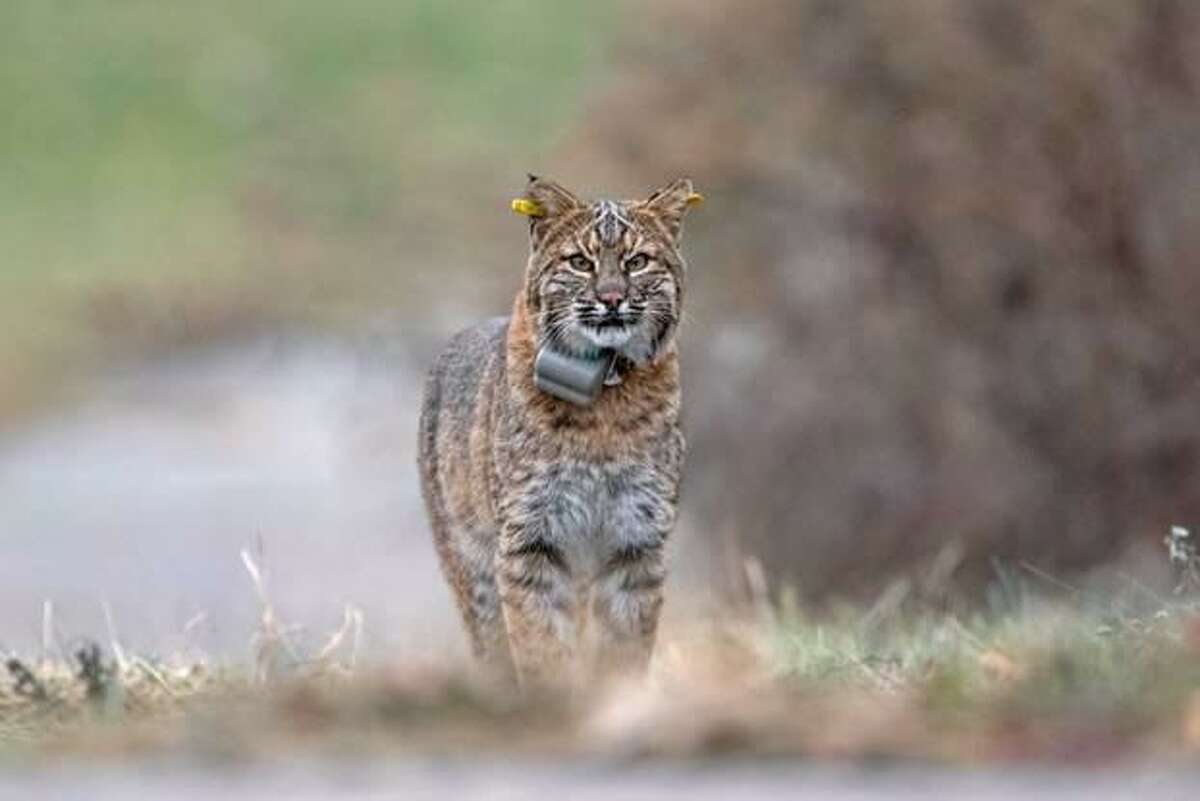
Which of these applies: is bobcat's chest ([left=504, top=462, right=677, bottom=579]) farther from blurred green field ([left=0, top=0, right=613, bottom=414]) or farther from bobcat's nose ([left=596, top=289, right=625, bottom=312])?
blurred green field ([left=0, top=0, right=613, bottom=414])

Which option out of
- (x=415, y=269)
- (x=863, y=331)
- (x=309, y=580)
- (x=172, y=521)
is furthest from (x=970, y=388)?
(x=172, y=521)

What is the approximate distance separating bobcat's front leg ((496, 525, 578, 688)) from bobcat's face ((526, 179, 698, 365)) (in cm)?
58

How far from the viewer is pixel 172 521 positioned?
23.5m

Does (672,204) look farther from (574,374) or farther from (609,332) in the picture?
(574,374)

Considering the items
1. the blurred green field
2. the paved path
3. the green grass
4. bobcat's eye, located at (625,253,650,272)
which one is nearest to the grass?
the green grass

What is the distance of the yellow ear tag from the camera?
10.2m

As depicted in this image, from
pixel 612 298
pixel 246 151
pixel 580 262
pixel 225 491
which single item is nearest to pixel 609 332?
pixel 612 298

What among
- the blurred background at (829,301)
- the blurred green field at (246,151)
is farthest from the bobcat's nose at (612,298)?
the blurred green field at (246,151)

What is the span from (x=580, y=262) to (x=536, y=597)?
971 mm

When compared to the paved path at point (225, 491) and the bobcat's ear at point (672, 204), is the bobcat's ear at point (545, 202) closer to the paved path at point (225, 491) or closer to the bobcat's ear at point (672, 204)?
the bobcat's ear at point (672, 204)

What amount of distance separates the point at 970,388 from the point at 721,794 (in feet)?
38.9

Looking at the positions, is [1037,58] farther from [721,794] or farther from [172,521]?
[721,794]

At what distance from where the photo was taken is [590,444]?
Result: 33.8 ft

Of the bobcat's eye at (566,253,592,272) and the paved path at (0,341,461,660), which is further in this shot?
the paved path at (0,341,461,660)
